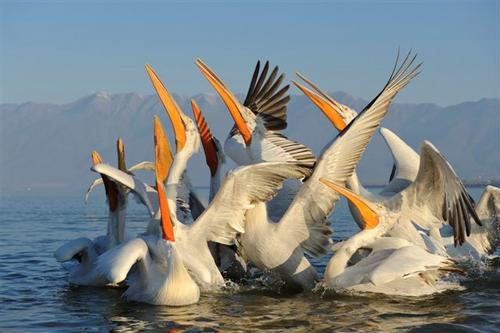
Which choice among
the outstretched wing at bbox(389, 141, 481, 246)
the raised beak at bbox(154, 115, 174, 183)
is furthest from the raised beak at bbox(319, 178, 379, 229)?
the raised beak at bbox(154, 115, 174, 183)

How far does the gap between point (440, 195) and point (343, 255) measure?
1.37m

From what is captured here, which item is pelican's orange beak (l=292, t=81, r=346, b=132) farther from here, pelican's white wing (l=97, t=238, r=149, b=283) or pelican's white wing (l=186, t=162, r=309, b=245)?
pelican's white wing (l=97, t=238, r=149, b=283)

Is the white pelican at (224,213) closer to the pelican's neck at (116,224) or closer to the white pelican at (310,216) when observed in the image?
the white pelican at (310,216)

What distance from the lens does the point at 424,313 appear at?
25.0ft

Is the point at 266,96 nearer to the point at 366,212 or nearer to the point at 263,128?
the point at 263,128

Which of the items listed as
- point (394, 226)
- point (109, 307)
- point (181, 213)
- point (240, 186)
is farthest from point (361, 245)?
point (109, 307)

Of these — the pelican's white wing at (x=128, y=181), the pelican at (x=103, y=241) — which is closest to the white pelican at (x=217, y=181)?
the pelican's white wing at (x=128, y=181)

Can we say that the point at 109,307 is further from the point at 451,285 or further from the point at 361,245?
the point at 451,285

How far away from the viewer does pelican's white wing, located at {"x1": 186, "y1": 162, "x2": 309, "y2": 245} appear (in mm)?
8227

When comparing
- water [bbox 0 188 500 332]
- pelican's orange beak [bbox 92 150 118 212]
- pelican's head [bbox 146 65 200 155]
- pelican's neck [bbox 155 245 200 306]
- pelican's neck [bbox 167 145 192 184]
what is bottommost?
water [bbox 0 188 500 332]

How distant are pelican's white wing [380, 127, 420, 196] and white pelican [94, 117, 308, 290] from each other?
2.42m

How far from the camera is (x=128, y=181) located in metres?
8.88

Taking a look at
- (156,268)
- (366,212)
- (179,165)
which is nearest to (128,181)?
(179,165)

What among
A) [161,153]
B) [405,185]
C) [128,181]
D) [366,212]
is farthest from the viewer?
[405,185]
